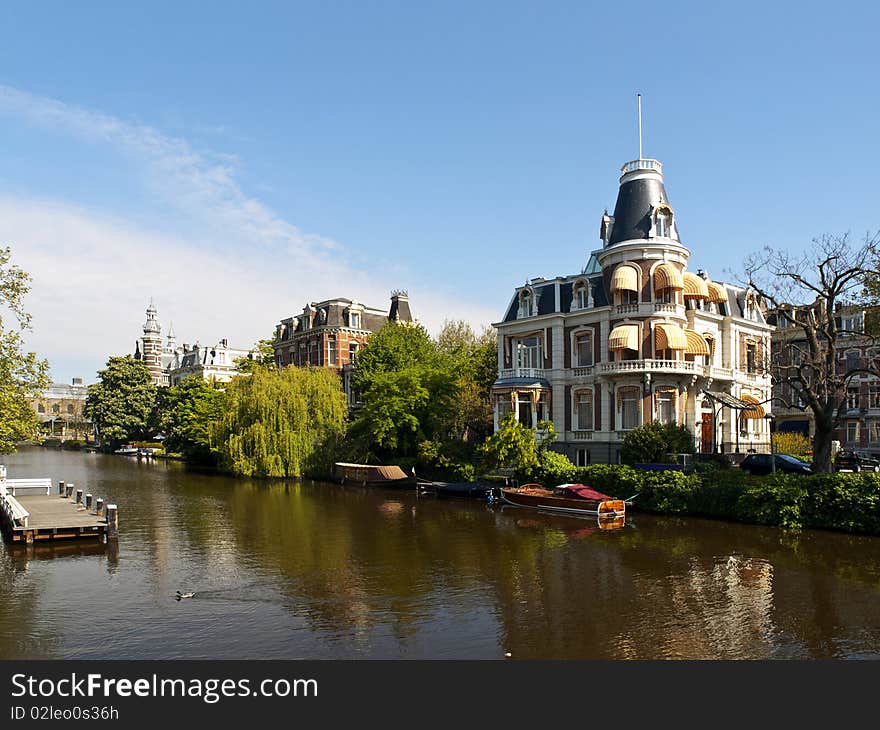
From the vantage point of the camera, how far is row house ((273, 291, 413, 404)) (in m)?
68.0

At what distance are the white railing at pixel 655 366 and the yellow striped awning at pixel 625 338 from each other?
0.88 metres

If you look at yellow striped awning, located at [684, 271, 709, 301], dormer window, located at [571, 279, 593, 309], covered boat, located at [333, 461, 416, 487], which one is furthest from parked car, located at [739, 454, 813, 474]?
covered boat, located at [333, 461, 416, 487]

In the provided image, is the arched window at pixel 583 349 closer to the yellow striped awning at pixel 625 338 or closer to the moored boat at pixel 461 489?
the yellow striped awning at pixel 625 338

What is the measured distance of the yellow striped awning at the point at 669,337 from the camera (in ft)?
125

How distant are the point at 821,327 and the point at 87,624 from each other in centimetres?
2979

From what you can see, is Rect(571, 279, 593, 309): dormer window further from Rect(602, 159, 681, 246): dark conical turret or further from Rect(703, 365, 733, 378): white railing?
Rect(703, 365, 733, 378): white railing

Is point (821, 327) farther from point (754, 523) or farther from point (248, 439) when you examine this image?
point (248, 439)

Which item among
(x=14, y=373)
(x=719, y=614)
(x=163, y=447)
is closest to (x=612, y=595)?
(x=719, y=614)

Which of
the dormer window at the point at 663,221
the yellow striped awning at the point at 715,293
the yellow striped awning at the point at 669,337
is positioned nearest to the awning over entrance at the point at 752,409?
the yellow striped awning at the point at 715,293

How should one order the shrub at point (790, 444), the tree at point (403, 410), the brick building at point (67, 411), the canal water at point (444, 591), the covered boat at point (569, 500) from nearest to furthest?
the canal water at point (444, 591) → the covered boat at point (569, 500) → the shrub at point (790, 444) → the tree at point (403, 410) → the brick building at point (67, 411)

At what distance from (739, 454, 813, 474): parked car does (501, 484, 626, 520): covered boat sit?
324 inches

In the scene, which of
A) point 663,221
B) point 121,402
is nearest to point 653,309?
point 663,221

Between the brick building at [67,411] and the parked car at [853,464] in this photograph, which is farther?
the brick building at [67,411]

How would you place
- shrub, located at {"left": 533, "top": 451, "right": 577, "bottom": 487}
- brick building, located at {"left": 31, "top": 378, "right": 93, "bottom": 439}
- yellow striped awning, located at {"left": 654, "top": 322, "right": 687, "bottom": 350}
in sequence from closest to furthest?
1. shrub, located at {"left": 533, "top": 451, "right": 577, "bottom": 487}
2. yellow striped awning, located at {"left": 654, "top": 322, "right": 687, "bottom": 350}
3. brick building, located at {"left": 31, "top": 378, "right": 93, "bottom": 439}
